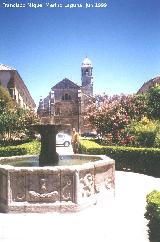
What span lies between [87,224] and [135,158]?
7.86 metres

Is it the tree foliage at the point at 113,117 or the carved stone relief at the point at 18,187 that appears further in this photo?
the tree foliage at the point at 113,117

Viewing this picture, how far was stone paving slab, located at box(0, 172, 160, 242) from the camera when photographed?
5.95 meters

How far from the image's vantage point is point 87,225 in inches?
258

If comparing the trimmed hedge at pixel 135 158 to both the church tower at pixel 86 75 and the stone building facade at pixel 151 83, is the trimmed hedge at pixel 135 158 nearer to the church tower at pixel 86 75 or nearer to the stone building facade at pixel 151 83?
the stone building facade at pixel 151 83

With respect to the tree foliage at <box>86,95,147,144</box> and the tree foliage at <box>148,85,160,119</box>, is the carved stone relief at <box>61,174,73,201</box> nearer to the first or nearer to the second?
the tree foliage at <box>86,95,147,144</box>

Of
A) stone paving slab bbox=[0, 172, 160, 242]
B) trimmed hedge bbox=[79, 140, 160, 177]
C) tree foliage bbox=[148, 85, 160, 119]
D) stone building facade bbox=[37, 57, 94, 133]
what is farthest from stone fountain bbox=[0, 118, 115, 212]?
stone building facade bbox=[37, 57, 94, 133]

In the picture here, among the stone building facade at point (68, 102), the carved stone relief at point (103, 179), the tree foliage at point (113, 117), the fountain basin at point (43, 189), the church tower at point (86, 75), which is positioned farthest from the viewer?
the church tower at point (86, 75)

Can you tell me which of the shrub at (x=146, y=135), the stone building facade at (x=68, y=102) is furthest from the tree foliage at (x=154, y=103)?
the stone building facade at (x=68, y=102)

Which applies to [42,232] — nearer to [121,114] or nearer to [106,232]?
[106,232]

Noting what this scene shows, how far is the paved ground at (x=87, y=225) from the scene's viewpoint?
595cm

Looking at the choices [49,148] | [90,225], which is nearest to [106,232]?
[90,225]

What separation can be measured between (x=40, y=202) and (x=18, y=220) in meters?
0.73

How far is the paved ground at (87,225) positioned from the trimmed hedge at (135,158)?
519cm

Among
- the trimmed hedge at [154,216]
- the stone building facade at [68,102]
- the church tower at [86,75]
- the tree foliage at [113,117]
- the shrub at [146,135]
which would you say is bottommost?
Result: the trimmed hedge at [154,216]
